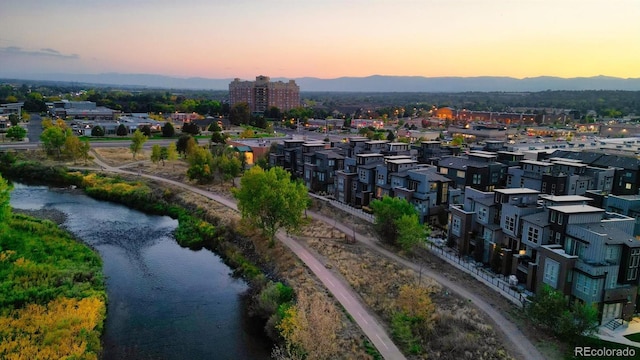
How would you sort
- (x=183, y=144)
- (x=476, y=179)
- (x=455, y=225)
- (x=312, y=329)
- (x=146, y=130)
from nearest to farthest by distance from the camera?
(x=312, y=329), (x=455, y=225), (x=476, y=179), (x=183, y=144), (x=146, y=130)

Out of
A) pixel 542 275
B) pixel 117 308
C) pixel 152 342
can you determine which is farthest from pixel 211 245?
pixel 542 275

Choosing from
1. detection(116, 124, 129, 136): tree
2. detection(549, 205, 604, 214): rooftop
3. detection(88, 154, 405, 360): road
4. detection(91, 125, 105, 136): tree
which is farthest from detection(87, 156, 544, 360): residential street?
detection(91, 125, 105, 136): tree

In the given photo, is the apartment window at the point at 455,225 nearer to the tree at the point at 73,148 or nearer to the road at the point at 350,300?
the road at the point at 350,300

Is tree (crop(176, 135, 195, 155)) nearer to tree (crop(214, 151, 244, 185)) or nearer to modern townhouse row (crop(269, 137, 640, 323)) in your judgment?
tree (crop(214, 151, 244, 185))

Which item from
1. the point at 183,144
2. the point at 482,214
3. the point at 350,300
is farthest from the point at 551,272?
the point at 183,144

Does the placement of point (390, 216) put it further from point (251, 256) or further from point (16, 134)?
point (16, 134)

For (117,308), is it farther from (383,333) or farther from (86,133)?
(86,133)
